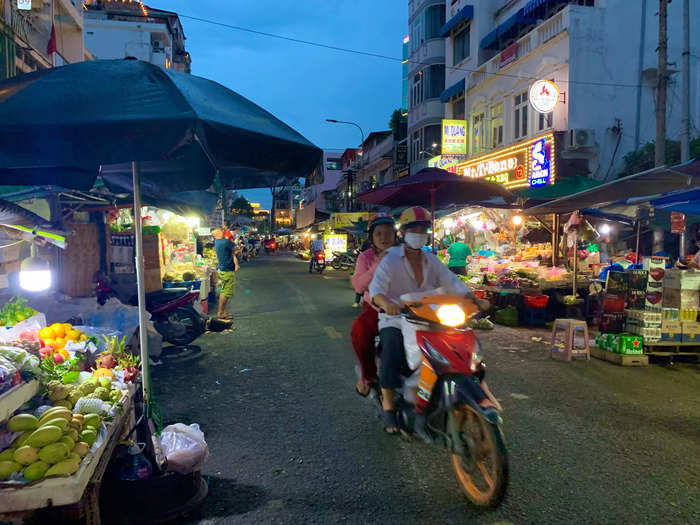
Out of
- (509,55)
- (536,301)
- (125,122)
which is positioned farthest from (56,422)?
(509,55)

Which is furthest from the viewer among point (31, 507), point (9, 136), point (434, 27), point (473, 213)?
point (434, 27)

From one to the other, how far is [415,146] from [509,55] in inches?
452

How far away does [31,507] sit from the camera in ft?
8.50

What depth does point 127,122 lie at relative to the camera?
2.94 metres

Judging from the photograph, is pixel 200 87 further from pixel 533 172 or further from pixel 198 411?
pixel 533 172

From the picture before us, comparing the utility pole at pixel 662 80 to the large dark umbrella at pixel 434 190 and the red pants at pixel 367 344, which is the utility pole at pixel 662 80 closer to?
the large dark umbrella at pixel 434 190

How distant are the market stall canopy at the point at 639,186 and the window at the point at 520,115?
9.57 meters

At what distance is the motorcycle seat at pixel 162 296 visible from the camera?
8.23 meters

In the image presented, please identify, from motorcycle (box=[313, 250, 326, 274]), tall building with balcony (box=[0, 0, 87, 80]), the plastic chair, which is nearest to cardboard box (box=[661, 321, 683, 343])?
the plastic chair

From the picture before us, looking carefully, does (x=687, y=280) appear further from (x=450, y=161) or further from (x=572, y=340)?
(x=450, y=161)

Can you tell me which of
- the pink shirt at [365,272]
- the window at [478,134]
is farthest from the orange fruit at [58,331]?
the window at [478,134]

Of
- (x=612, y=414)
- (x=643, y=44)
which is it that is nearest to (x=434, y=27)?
(x=643, y=44)

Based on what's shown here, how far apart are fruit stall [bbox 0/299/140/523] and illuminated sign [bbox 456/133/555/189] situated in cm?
1408

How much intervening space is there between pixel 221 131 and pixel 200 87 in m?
0.64
